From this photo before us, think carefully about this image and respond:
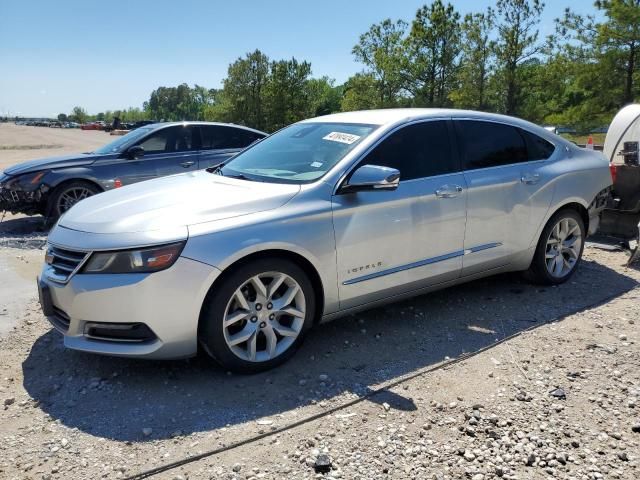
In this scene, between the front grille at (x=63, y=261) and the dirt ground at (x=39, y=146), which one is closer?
the front grille at (x=63, y=261)

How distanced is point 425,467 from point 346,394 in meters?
0.75

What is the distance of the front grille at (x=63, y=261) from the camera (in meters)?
3.23

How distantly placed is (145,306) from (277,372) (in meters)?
0.95

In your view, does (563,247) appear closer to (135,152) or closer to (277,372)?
(277,372)

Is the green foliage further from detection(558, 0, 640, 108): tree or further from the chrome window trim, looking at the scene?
the chrome window trim

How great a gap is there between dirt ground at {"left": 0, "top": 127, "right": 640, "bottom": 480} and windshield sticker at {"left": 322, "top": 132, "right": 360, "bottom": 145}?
1.42m

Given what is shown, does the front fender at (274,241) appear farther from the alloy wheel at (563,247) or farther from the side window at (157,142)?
the side window at (157,142)

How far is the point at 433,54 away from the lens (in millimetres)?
25453

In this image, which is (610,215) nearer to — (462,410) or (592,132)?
(462,410)

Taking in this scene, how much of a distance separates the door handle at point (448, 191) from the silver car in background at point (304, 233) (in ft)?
0.04

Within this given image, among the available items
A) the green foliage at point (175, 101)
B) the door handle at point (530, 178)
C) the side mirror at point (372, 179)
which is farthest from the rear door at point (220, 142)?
the green foliage at point (175, 101)

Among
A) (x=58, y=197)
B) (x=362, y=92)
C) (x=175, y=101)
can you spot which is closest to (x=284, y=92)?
(x=362, y=92)

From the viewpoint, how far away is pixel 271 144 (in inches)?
181

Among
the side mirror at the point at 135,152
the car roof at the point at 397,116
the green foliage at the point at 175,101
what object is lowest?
the side mirror at the point at 135,152
